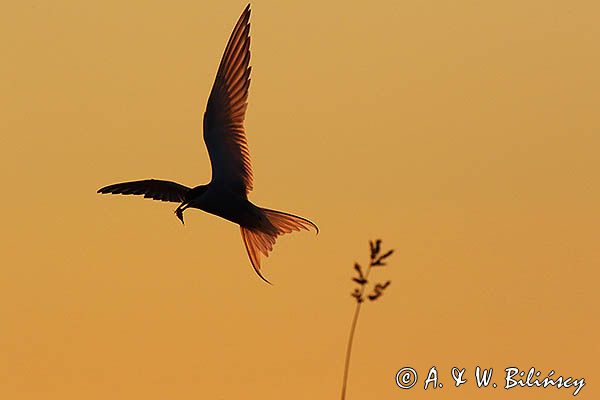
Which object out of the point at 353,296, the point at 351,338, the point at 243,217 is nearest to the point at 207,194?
the point at 243,217

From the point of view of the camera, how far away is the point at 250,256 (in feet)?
57.5

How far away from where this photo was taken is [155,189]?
17.9 m

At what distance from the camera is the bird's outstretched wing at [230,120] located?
16719mm

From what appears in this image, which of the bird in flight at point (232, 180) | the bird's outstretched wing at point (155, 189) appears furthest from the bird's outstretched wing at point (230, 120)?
the bird's outstretched wing at point (155, 189)

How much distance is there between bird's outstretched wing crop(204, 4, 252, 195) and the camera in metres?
16.7

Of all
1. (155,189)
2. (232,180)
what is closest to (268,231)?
(232,180)

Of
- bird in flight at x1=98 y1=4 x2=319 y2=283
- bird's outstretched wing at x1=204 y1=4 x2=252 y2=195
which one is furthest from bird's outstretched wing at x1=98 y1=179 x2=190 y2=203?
bird's outstretched wing at x1=204 y1=4 x2=252 y2=195

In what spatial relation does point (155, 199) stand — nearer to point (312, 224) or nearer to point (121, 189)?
point (121, 189)

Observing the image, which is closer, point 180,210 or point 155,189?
point 180,210

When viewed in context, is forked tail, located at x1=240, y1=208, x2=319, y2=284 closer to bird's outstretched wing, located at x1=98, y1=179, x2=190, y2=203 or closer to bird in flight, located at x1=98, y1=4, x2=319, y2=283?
bird in flight, located at x1=98, y1=4, x2=319, y2=283

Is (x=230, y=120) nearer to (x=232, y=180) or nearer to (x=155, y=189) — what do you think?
(x=232, y=180)

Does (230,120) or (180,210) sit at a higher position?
(230,120)

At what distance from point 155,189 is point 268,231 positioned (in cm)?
222

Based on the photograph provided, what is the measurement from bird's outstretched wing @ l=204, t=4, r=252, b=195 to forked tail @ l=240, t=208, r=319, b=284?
2.10 ft
